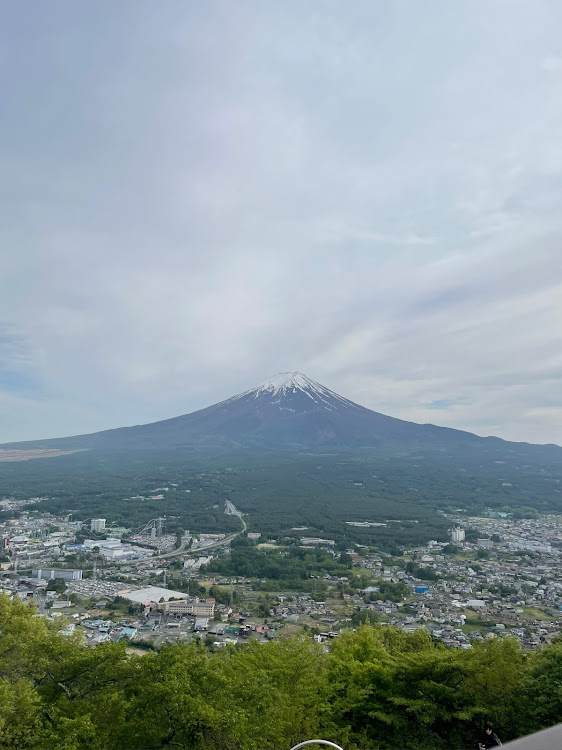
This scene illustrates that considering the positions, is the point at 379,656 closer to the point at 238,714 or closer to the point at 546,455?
the point at 238,714

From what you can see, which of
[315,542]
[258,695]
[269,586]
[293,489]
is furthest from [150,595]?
[293,489]

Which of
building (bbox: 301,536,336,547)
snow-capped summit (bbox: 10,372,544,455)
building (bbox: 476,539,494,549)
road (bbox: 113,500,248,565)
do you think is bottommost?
road (bbox: 113,500,248,565)

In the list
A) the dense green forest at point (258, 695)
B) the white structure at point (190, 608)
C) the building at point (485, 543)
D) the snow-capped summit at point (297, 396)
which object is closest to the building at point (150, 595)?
the white structure at point (190, 608)

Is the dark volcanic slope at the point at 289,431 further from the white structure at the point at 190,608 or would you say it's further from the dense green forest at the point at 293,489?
the white structure at the point at 190,608

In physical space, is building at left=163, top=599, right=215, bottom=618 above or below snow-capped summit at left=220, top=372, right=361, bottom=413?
below

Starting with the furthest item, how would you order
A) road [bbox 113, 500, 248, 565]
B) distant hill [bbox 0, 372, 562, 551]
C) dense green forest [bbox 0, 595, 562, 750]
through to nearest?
distant hill [bbox 0, 372, 562, 551] < road [bbox 113, 500, 248, 565] < dense green forest [bbox 0, 595, 562, 750]

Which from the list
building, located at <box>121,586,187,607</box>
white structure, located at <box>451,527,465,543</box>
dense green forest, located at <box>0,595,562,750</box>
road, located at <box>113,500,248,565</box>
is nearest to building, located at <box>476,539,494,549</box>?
white structure, located at <box>451,527,465,543</box>

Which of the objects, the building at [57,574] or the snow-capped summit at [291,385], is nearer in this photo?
the building at [57,574]

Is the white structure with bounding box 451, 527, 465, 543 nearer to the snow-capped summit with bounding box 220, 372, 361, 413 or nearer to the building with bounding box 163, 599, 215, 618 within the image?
the building with bounding box 163, 599, 215, 618
